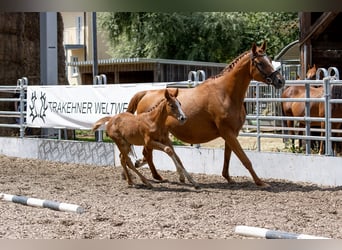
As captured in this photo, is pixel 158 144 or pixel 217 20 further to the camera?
pixel 217 20

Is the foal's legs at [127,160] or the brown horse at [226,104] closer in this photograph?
the brown horse at [226,104]

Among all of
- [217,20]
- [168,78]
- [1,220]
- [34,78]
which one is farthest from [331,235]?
[217,20]

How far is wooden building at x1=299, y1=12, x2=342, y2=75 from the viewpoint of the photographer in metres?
14.3

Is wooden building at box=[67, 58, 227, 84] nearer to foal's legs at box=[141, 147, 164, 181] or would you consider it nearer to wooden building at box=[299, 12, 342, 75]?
wooden building at box=[299, 12, 342, 75]

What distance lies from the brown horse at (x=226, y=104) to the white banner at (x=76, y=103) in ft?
6.13

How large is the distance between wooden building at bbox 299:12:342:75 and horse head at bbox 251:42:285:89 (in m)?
5.75

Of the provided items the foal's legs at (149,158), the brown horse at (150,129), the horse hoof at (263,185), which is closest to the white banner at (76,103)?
the foal's legs at (149,158)

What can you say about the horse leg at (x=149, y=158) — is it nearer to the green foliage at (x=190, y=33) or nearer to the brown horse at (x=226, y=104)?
the brown horse at (x=226, y=104)

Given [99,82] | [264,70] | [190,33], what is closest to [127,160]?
[264,70]

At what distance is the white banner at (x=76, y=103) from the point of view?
1147 centimetres

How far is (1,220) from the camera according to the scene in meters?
6.27

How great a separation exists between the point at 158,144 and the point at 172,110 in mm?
558

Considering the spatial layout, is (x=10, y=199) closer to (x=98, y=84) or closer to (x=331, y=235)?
(x=331, y=235)

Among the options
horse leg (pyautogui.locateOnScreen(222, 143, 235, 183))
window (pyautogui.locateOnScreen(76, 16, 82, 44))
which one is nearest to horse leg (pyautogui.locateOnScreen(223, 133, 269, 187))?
horse leg (pyautogui.locateOnScreen(222, 143, 235, 183))
